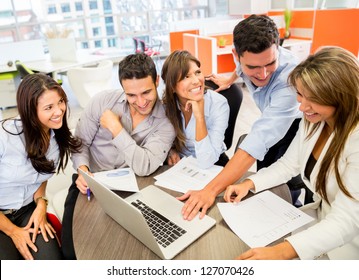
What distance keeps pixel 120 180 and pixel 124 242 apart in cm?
40

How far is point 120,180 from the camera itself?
1.35 meters

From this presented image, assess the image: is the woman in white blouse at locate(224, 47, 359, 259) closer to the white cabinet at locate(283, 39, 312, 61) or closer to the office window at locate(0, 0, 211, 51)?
the white cabinet at locate(283, 39, 312, 61)

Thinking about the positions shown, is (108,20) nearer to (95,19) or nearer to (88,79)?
(95,19)

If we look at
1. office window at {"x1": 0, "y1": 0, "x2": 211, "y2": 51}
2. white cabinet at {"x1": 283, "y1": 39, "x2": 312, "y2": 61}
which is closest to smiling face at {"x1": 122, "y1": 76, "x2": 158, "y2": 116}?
white cabinet at {"x1": 283, "y1": 39, "x2": 312, "y2": 61}

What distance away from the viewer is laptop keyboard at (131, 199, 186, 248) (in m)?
0.99

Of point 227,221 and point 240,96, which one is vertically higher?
point 240,96

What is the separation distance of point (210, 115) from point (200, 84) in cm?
18

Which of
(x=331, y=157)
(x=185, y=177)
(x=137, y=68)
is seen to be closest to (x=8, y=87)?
(x=137, y=68)

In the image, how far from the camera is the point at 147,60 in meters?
1.55

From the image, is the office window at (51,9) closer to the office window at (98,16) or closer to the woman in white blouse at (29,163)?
the office window at (98,16)

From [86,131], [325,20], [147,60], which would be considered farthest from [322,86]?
[325,20]

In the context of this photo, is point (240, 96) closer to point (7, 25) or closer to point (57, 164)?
point (57, 164)

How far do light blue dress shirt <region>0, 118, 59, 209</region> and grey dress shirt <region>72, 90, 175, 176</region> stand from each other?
0.18 metres

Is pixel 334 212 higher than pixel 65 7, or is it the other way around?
pixel 65 7
